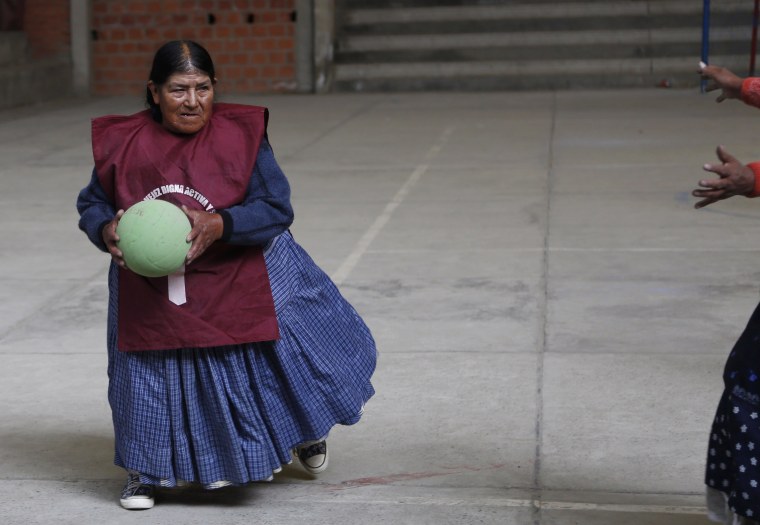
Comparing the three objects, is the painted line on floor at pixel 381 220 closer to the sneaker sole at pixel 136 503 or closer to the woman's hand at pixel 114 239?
the sneaker sole at pixel 136 503

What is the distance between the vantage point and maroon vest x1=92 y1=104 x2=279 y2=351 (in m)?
3.46

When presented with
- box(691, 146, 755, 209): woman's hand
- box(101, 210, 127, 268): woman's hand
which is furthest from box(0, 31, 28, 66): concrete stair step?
box(691, 146, 755, 209): woman's hand

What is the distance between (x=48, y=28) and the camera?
18250 millimetres

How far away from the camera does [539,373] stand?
4.86m

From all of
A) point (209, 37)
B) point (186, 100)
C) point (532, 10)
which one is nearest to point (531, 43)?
point (532, 10)

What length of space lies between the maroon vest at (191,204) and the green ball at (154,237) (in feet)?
0.56

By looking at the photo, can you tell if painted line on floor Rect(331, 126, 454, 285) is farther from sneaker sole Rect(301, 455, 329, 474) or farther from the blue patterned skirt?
the blue patterned skirt

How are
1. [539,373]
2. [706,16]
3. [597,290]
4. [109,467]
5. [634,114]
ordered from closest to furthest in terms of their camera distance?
[109,467] < [539,373] < [597,290] < [634,114] < [706,16]

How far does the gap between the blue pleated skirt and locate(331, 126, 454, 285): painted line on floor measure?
2.84m

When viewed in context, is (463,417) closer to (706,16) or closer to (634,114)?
(634,114)

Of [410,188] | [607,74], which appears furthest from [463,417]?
[607,74]

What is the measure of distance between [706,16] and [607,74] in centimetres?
228

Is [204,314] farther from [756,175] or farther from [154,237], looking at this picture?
[756,175]

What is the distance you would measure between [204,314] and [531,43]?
15.2 m
